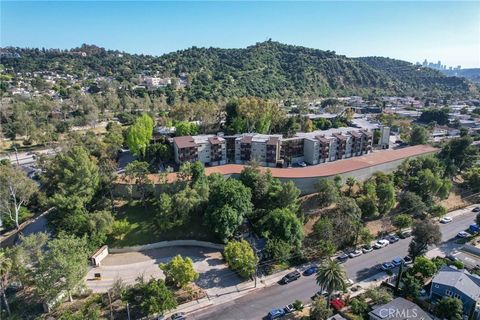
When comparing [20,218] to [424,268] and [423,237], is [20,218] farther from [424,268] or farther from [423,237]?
[423,237]

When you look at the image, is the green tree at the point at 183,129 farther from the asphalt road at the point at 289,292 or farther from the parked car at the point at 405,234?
the parked car at the point at 405,234

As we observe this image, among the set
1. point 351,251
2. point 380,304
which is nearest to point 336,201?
point 351,251

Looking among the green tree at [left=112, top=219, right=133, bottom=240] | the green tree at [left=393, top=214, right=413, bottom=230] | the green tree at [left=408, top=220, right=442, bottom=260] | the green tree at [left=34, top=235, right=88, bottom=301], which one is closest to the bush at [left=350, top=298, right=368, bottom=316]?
the green tree at [left=408, top=220, right=442, bottom=260]

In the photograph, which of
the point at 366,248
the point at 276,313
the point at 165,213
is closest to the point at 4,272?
the point at 165,213

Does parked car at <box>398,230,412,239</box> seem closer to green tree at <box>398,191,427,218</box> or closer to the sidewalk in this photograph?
green tree at <box>398,191,427,218</box>

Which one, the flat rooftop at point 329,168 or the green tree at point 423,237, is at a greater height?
the flat rooftop at point 329,168

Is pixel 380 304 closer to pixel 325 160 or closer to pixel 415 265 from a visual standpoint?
pixel 415 265

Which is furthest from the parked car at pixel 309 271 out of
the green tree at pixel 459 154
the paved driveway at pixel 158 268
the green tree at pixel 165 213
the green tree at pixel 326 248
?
the green tree at pixel 459 154
